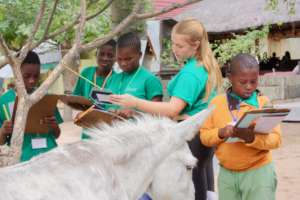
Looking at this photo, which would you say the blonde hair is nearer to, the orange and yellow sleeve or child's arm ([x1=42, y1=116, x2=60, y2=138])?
the orange and yellow sleeve

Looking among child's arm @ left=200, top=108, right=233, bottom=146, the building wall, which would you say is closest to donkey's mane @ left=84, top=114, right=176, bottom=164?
child's arm @ left=200, top=108, right=233, bottom=146

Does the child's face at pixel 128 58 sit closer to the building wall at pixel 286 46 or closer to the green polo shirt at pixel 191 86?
the green polo shirt at pixel 191 86

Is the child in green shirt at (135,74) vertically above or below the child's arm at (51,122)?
above

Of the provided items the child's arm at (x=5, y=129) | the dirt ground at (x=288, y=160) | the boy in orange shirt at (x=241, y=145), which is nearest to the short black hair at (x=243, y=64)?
the boy in orange shirt at (x=241, y=145)

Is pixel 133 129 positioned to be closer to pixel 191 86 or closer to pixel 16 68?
pixel 16 68

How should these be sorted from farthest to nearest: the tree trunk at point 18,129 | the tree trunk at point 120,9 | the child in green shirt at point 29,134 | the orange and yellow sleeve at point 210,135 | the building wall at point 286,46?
1. the building wall at point 286,46
2. the tree trunk at point 120,9
3. the child in green shirt at point 29,134
4. the orange and yellow sleeve at point 210,135
5. the tree trunk at point 18,129

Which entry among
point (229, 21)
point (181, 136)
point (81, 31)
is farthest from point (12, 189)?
point (229, 21)

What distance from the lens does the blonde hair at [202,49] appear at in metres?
3.93

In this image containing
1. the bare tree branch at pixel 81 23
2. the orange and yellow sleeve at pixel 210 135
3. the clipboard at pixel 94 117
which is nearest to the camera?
the bare tree branch at pixel 81 23

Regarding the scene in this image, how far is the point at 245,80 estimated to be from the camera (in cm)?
378

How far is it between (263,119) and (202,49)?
0.81 meters

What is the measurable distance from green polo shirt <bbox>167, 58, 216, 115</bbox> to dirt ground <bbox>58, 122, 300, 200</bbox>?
3.52 m

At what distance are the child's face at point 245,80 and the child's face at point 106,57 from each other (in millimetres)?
1290

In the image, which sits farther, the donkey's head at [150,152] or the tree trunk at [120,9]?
the tree trunk at [120,9]
